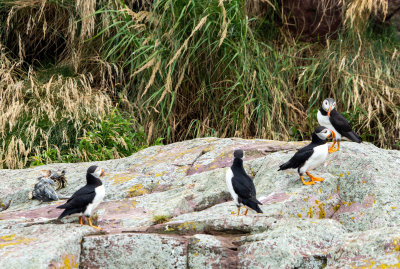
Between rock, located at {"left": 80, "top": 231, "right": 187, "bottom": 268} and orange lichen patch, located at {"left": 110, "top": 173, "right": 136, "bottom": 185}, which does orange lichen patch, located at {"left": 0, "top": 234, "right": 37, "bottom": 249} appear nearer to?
rock, located at {"left": 80, "top": 231, "right": 187, "bottom": 268}

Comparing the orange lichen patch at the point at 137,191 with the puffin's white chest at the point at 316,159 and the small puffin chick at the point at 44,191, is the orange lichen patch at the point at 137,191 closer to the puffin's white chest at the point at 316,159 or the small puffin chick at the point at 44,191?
the small puffin chick at the point at 44,191

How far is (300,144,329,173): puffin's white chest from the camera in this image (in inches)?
134

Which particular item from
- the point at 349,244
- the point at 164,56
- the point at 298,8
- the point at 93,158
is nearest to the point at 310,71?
the point at 298,8

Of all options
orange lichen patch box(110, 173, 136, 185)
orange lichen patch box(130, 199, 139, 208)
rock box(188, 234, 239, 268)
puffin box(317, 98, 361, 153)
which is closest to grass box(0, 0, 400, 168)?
orange lichen patch box(110, 173, 136, 185)

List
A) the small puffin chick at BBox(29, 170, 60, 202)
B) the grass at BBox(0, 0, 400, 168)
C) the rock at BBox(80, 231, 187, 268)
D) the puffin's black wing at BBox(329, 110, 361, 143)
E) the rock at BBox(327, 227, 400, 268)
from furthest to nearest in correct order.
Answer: the grass at BBox(0, 0, 400, 168)
the puffin's black wing at BBox(329, 110, 361, 143)
the small puffin chick at BBox(29, 170, 60, 202)
the rock at BBox(80, 231, 187, 268)
the rock at BBox(327, 227, 400, 268)

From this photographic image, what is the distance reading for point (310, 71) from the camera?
644cm

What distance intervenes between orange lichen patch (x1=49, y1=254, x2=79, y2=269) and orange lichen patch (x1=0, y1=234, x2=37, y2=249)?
0.81 feet

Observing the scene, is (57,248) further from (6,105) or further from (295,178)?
(6,105)

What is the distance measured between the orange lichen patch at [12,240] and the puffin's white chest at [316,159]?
1610 mm

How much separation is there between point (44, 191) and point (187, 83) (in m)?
2.76

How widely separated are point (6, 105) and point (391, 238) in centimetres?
479

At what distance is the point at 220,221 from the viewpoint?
3.11 meters

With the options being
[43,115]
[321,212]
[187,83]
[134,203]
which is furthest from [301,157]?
[43,115]

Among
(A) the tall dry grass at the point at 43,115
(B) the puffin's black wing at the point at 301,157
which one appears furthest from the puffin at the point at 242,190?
(A) the tall dry grass at the point at 43,115
